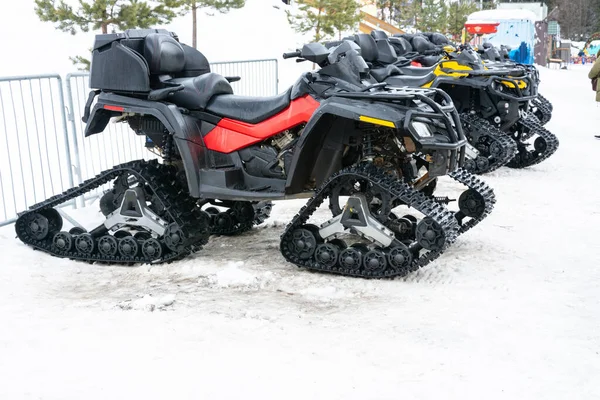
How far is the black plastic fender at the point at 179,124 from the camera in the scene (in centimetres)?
543

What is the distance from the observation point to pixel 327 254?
5160 mm

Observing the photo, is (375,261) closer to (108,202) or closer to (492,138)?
(108,202)

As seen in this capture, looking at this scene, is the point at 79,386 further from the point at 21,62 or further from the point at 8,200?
the point at 21,62

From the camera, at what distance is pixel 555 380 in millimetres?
3512

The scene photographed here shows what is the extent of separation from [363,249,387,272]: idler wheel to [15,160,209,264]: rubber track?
1.39 m

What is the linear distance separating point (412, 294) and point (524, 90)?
21.0ft

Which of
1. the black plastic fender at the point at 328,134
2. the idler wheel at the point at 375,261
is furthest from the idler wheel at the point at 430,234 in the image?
the black plastic fender at the point at 328,134

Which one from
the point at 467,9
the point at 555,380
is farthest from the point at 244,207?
the point at 467,9

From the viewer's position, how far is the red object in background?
3391 cm

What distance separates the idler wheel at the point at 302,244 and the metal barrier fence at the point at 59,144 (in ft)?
9.07

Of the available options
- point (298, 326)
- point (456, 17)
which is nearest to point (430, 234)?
point (298, 326)

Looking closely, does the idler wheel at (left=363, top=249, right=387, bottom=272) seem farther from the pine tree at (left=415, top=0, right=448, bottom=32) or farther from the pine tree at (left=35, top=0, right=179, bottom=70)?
the pine tree at (left=415, top=0, right=448, bottom=32)

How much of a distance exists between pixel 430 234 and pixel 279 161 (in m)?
1.32

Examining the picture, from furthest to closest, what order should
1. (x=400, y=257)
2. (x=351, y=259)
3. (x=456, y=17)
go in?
(x=456, y=17)
(x=351, y=259)
(x=400, y=257)
